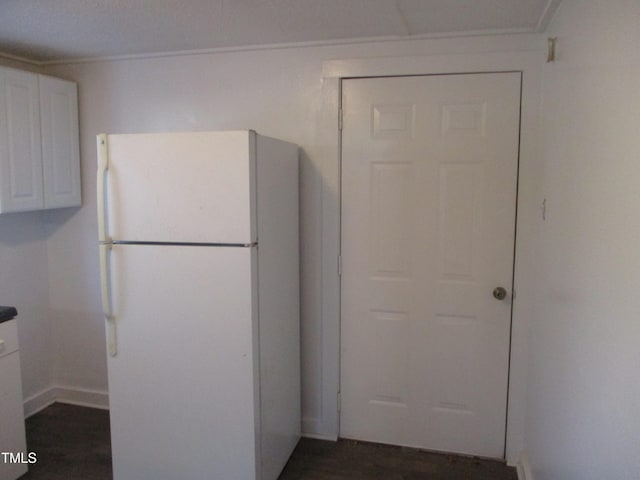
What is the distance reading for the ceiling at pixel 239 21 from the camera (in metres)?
2.03

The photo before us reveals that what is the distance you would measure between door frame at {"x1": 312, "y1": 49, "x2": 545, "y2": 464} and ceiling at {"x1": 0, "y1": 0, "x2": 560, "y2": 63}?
14cm

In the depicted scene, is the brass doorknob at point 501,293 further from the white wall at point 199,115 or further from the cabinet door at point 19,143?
the cabinet door at point 19,143

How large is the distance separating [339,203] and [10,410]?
6.46ft

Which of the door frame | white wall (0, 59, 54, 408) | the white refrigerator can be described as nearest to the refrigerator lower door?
the white refrigerator

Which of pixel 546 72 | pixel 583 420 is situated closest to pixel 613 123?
pixel 583 420

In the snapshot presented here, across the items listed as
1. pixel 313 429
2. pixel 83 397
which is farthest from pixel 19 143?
pixel 313 429

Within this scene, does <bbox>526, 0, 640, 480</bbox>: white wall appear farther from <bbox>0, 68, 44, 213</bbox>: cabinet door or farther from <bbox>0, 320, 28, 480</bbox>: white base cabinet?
<bbox>0, 68, 44, 213</bbox>: cabinet door

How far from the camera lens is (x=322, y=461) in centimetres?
259

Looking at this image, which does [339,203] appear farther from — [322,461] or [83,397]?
[83,397]

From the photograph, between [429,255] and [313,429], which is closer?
[429,255]

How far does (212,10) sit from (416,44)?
1.03 metres

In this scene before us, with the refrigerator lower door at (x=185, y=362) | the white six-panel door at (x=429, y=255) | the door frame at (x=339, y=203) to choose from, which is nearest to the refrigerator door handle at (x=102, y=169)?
the refrigerator lower door at (x=185, y=362)

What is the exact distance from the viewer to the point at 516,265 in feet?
8.04

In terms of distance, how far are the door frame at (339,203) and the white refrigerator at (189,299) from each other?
0.44 m
